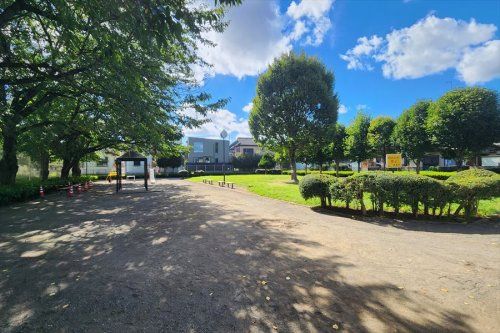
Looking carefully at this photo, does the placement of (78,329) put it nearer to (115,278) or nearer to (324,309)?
(115,278)

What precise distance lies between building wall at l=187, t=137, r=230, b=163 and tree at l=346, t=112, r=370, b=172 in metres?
29.8

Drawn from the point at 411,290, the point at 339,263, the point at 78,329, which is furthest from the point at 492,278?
the point at 78,329

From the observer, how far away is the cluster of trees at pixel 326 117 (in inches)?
939

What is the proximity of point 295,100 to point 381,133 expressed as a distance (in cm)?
1425

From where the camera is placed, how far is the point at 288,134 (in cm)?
2658

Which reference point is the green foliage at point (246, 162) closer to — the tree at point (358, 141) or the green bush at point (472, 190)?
the tree at point (358, 141)

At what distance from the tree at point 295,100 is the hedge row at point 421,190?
664 inches

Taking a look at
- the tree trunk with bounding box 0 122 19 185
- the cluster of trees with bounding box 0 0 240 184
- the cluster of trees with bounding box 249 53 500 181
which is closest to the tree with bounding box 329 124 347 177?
the cluster of trees with bounding box 249 53 500 181

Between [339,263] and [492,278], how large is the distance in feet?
7.97

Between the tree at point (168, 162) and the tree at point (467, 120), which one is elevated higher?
the tree at point (467, 120)

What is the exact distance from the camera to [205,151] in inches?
2314

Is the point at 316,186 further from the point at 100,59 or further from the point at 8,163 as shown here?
the point at 8,163

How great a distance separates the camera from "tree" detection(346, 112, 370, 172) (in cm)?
3256

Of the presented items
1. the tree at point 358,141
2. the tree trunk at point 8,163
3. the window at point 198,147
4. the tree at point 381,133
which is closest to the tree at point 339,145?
the tree at point 358,141
